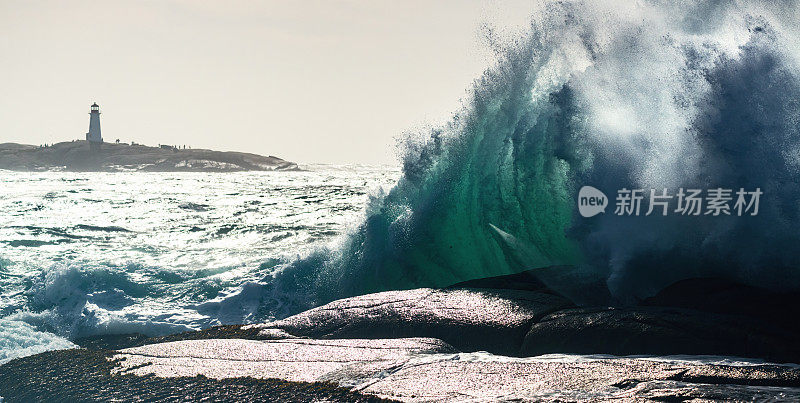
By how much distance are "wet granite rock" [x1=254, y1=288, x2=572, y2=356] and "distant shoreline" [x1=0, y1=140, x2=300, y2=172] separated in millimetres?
77757

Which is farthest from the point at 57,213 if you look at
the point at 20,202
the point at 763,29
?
the point at 763,29

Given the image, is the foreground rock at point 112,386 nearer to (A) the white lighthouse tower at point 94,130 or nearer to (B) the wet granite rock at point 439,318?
(B) the wet granite rock at point 439,318

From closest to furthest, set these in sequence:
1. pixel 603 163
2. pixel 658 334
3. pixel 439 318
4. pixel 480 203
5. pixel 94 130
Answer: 1. pixel 658 334
2. pixel 439 318
3. pixel 603 163
4. pixel 480 203
5. pixel 94 130

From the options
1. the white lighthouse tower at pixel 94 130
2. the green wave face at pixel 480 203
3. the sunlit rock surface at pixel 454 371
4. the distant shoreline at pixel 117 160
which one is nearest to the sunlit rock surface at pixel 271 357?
the sunlit rock surface at pixel 454 371

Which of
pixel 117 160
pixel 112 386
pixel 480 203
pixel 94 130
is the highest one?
pixel 94 130

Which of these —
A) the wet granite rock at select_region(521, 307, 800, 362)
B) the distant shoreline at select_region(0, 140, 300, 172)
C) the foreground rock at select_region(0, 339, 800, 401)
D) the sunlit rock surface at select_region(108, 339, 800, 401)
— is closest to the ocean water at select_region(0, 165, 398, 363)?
the foreground rock at select_region(0, 339, 800, 401)

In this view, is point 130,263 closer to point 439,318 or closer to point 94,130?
point 439,318

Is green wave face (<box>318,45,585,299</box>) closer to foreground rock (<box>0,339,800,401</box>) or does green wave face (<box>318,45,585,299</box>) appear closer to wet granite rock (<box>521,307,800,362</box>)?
wet granite rock (<box>521,307,800,362</box>)

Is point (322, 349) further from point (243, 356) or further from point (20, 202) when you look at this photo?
point (20, 202)

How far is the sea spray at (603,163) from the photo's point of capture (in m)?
6.56

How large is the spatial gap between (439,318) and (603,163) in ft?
11.0

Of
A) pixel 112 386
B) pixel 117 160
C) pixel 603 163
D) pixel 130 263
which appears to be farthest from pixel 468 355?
pixel 117 160

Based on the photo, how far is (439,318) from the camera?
18.8ft

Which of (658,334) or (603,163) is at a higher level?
(603,163)
